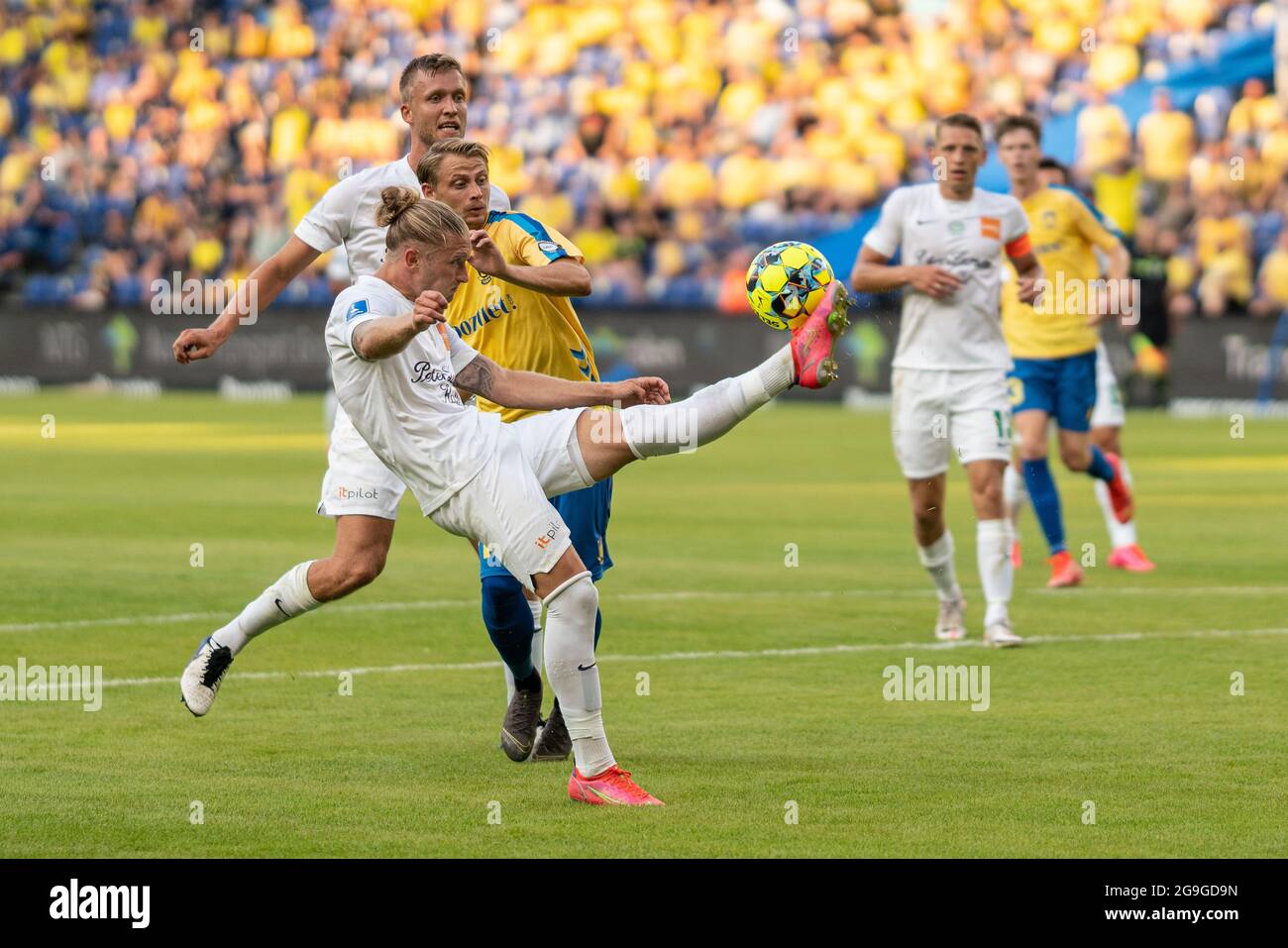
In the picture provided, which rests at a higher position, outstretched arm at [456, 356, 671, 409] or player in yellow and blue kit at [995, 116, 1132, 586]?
player in yellow and blue kit at [995, 116, 1132, 586]

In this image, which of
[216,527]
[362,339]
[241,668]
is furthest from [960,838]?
[216,527]

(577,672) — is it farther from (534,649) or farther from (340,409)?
(534,649)

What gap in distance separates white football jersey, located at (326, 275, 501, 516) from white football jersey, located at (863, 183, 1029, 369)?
4.63 meters

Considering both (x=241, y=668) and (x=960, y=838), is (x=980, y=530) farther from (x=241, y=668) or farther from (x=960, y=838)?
(x=960, y=838)

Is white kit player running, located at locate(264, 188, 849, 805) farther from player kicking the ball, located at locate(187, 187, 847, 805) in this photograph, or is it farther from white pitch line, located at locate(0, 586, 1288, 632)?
white pitch line, located at locate(0, 586, 1288, 632)

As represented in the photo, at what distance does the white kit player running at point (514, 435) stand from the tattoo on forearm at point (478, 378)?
7.4 inches

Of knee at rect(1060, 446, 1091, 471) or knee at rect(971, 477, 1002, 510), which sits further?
knee at rect(1060, 446, 1091, 471)

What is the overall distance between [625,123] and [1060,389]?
21848 mm

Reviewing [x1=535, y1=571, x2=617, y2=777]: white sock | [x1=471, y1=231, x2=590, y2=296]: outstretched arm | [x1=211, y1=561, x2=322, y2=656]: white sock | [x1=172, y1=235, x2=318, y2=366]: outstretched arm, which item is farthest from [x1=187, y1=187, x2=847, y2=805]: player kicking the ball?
[x1=172, y1=235, x2=318, y2=366]: outstretched arm

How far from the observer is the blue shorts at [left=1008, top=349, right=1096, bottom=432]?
13633mm

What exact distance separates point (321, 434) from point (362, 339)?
1915cm

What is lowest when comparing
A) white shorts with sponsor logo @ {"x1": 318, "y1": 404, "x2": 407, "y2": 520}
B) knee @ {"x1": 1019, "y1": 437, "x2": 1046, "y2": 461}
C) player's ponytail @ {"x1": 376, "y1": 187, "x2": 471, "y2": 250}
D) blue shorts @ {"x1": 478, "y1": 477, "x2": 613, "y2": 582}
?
blue shorts @ {"x1": 478, "y1": 477, "x2": 613, "y2": 582}

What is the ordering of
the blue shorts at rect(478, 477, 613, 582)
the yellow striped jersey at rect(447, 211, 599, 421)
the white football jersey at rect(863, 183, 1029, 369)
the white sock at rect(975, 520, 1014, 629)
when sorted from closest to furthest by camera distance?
the blue shorts at rect(478, 477, 613, 582)
the yellow striped jersey at rect(447, 211, 599, 421)
the white sock at rect(975, 520, 1014, 629)
the white football jersey at rect(863, 183, 1029, 369)

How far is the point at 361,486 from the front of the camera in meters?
8.12
